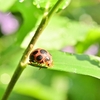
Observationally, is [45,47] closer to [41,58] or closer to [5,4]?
[5,4]

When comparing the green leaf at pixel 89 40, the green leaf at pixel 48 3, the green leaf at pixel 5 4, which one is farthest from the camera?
the green leaf at pixel 89 40

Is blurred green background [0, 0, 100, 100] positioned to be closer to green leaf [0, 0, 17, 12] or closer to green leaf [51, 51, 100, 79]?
green leaf [0, 0, 17, 12]

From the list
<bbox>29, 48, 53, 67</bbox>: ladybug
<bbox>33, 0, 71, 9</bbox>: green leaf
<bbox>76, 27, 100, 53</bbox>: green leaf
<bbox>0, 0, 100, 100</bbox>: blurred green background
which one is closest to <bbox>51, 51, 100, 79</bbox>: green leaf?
<bbox>29, 48, 53, 67</bbox>: ladybug

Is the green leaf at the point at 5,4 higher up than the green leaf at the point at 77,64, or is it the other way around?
the green leaf at the point at 5,4

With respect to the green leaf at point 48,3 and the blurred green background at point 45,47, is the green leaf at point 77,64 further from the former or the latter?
the blurred green background at point 45,47

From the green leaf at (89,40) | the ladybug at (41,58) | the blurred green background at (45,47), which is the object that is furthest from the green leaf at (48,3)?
the green leaf at (89,40)

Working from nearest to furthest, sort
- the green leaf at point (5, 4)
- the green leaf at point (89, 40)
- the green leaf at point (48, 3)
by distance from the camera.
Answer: the green leaf at point (48, 3) → the green leaf at point (5, 4) → the green leaf at point (89, 40)

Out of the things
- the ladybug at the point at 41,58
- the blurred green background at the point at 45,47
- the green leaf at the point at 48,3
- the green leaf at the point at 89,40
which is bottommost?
the ladybug at the point at 41,58

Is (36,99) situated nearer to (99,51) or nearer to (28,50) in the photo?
(99,51)
